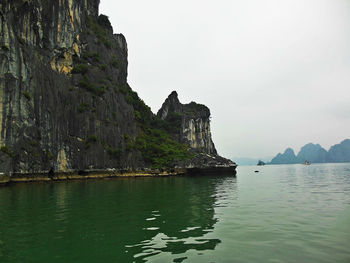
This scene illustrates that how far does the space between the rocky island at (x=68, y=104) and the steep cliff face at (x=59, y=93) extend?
195 millimetres

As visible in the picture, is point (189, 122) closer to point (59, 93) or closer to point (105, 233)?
point (59, 93)

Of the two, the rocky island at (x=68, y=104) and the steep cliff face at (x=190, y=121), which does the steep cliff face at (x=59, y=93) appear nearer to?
the rocky island at (x=68, y=104)

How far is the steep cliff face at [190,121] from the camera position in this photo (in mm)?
122000

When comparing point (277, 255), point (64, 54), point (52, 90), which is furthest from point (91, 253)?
point (64, 54)

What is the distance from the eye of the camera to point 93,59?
79.3 meters

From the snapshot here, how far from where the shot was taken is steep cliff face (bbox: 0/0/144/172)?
46.8 metres

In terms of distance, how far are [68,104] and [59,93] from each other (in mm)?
3565

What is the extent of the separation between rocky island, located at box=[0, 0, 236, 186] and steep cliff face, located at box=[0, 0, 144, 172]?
0.19m

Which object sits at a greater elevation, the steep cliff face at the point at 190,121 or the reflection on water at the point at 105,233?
the steep cliff face at the point at 190,121

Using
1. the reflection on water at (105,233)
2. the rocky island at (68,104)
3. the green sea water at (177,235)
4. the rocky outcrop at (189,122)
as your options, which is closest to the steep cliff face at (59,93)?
the rocky island at (68,104)

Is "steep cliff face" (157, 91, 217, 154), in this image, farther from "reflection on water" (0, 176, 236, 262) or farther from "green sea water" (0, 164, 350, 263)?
"green sea water" (0, 164, 350, 263)

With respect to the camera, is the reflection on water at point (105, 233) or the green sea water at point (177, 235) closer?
the green sea water at point (177, 235)

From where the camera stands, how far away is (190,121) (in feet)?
406

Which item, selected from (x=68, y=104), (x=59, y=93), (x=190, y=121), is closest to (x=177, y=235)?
(x=59, y=93)
